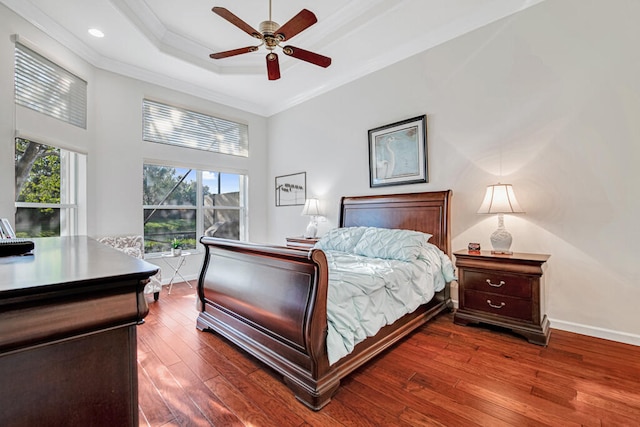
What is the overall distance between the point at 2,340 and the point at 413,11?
145 inches

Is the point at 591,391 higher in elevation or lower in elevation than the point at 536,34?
lower

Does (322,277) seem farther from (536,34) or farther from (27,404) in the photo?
(536,34)

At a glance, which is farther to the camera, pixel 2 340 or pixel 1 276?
pixel 1 276

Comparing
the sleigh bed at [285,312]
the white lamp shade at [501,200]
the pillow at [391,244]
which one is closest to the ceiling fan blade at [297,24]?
the sleigh bed at [285,312]

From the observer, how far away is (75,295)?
663 millimetres

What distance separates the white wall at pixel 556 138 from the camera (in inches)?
A: 93.6

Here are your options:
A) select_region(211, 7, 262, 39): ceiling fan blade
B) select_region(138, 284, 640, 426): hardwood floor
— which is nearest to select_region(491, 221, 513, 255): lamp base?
select_region(138, 284, 640, 426): hardwood floor

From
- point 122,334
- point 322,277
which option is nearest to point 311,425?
point 322,277

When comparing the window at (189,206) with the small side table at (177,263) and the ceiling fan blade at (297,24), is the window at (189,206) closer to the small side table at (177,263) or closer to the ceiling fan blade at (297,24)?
the small side table at (177,263)

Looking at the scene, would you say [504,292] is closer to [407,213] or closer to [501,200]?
[501,200]

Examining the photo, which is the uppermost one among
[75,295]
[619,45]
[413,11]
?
[413,11]

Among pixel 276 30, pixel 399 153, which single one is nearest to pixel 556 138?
pixel 399 153

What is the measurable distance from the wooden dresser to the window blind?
3.30 m

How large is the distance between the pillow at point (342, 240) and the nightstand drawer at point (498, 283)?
3.82 feet
